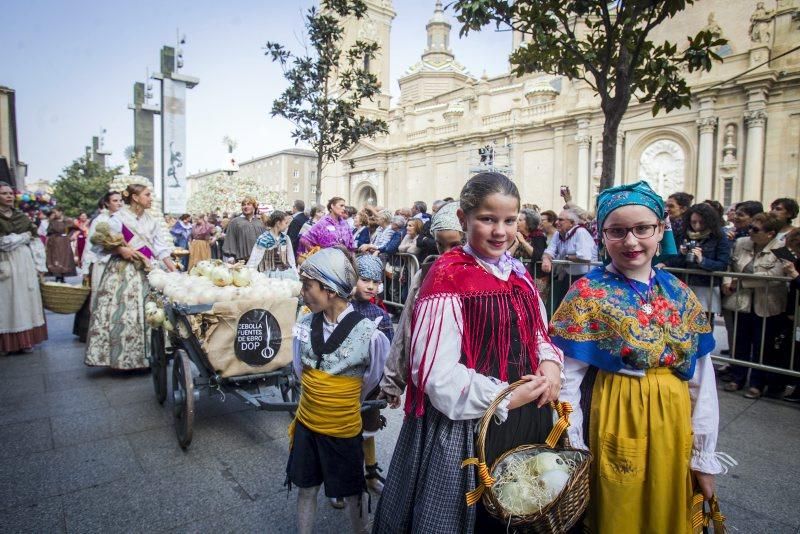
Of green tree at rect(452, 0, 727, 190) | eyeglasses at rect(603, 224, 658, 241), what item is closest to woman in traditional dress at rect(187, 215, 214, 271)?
green tree at rect(452, 0, 727, 190)

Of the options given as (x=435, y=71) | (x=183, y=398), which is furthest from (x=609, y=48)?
(x=435, y=71)

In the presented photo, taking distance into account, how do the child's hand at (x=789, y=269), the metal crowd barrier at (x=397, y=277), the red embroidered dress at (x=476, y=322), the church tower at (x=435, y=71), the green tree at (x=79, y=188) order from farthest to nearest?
the church tower at (x=435, y=71) < the green tree at (x=79, y=188) < the metal crowd barrier at (x=397, y=277) < the child's hand at (x=789, y=269) < the red embroidered dress at (x=476, y=322)

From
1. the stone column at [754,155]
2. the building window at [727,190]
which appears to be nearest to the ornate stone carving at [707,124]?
the stone column at [754,155]

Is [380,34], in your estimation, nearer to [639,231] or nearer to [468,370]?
[639,231]

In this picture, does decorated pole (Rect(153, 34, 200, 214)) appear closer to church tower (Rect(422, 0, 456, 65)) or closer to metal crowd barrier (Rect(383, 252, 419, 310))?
church tower (Rect(422, 0, 456, 65))

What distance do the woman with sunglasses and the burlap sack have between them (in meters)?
4.74

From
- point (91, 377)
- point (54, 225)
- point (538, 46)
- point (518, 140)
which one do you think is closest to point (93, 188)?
point (54, 225)

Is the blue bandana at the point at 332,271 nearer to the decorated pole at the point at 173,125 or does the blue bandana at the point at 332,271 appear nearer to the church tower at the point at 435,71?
the decorated pole at the point at 173,125

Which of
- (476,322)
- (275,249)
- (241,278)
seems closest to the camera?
(476,322)

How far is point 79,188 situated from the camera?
33.0m

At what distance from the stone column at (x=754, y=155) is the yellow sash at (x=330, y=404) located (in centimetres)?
2252

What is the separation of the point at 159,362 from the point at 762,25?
25061 mm

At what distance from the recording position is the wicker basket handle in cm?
149

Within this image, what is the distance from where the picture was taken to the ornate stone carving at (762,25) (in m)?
19.4
